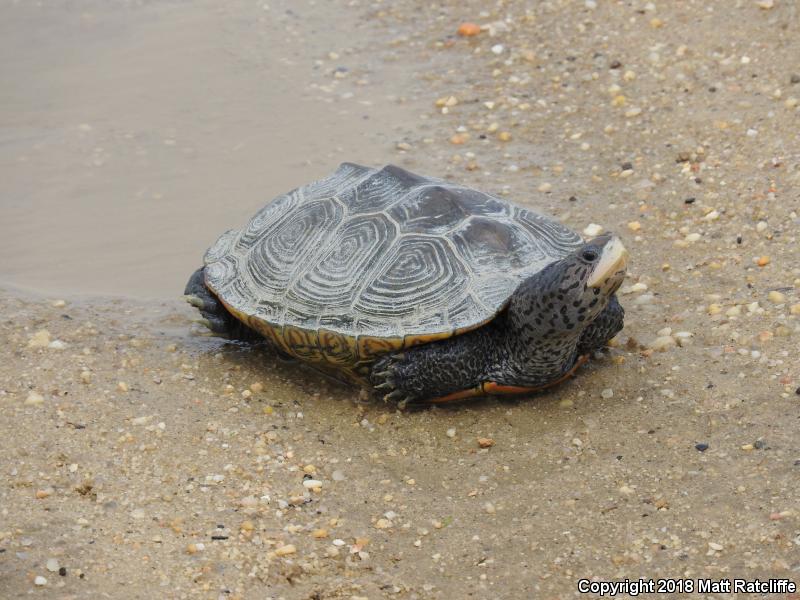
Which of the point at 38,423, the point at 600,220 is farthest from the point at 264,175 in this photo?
the point at 38,423

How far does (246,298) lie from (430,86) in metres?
3.73

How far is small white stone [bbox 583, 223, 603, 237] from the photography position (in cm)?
611

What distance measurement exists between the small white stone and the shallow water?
1793 millimetres

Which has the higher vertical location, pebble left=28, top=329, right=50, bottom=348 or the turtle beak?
the turtle beak

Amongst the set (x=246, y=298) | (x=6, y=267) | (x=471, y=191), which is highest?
(x=471, y=191)

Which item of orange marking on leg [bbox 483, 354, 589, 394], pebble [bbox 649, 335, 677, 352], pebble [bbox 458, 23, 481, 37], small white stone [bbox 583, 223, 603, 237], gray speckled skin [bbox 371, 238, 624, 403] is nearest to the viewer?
gray speckled skin [bbox 371, 238, 624, 403]

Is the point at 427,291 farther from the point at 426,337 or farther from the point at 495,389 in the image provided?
the point at 495,389

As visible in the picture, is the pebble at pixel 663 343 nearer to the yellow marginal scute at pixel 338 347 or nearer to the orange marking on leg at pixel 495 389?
the orange marking on leg at pixel 495 389

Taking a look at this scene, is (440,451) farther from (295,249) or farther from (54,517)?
(54,517)

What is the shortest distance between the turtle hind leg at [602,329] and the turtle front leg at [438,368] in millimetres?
452

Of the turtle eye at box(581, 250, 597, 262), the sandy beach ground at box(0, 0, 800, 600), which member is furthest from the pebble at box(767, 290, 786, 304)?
the turtle eye at box(581, 250, 597, 262)

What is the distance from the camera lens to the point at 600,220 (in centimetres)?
628

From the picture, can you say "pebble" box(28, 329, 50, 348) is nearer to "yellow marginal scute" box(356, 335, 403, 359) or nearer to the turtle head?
"yellow marginal scute" box(356, 335, 403, 359)

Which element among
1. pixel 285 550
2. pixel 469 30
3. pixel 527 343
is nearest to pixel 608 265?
pixel 527 343
